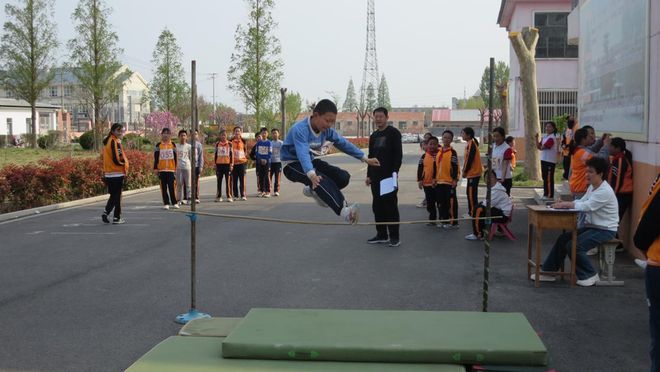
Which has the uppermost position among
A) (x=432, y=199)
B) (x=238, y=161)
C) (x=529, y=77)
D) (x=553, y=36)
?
(x=553, y=36)

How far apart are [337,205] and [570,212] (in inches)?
115

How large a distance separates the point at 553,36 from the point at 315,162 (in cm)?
3121

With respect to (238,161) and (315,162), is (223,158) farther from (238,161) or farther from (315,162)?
(315,162)

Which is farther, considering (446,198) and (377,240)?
(446,198)

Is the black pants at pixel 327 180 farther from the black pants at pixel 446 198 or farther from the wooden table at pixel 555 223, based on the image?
the black pants at pixel 446 198

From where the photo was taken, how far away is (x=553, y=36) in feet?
121

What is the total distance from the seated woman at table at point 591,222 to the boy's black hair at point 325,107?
3140 mm

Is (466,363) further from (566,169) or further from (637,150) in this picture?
(566,169)

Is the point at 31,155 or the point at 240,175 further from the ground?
the point at 31,155

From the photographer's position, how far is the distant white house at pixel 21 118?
72.3 metres

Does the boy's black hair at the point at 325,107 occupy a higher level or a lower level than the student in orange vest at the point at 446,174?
higher

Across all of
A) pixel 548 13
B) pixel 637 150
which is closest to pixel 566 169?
pixel 637 150

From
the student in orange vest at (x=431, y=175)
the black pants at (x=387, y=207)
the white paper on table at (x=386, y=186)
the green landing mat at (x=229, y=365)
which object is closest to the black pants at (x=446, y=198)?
the student in orange vest at (x=431, y=175)

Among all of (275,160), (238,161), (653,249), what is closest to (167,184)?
(238,161)
